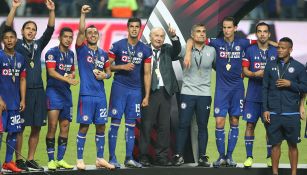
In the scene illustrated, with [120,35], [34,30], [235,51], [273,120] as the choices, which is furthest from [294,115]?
[120,35]

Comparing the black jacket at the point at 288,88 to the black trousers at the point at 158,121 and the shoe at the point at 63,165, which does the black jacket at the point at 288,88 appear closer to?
the black trousers at the point at 158,121

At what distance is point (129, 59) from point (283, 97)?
2.13 meters

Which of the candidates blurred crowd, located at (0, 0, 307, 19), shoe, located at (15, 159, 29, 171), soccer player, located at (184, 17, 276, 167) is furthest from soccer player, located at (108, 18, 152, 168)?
blurred crowd, located at (0, 0, 307, 19)

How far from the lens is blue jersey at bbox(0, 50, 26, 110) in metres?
13.9

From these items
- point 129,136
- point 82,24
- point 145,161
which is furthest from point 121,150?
point 82,24

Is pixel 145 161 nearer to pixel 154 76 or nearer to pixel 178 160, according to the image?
pixel 178 160

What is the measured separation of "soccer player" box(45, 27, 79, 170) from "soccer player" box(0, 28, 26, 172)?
0.45 metres

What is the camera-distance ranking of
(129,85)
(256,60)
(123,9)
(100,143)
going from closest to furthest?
(100,143), (129,85), (256,60), (123,9)

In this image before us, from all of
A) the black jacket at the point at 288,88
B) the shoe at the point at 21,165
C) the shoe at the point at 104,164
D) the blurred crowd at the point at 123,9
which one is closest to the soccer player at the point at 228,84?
the black jacket at the point at 288,88

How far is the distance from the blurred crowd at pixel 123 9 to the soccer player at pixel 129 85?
11.0 metres

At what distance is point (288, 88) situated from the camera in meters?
14.3

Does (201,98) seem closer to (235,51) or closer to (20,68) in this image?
(235,51)

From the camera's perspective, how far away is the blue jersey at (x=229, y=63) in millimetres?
14844

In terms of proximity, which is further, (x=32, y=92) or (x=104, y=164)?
(x=104, y=164)
